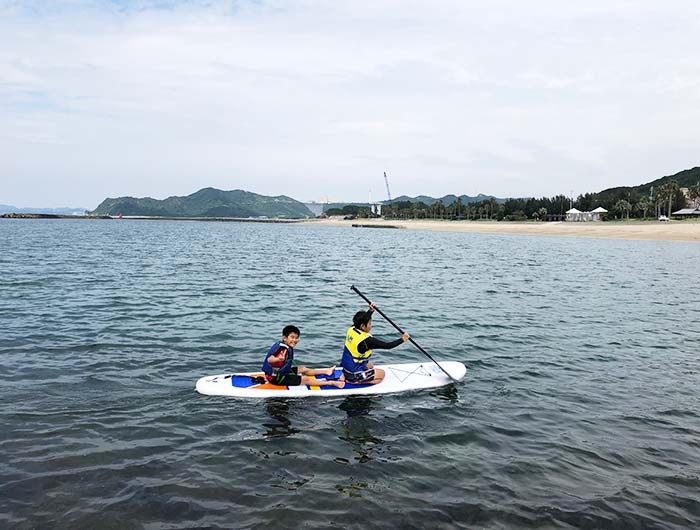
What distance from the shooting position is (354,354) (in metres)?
10.3

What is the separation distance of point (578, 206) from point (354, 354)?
145 m

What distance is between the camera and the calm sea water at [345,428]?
252 inches

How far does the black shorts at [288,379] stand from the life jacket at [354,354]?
1.00 m

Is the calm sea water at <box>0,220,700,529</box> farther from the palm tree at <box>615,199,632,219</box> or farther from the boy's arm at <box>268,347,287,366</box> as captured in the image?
the palm tree at <box>615,199,632,219</box>

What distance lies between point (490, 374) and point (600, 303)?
1195 cm

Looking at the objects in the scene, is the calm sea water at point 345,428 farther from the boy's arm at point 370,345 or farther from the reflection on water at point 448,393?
the boy's arm at point 370,345

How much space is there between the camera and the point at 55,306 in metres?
19.0

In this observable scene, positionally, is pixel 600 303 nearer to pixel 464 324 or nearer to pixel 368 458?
pixel 464 324

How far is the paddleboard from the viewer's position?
10023mm

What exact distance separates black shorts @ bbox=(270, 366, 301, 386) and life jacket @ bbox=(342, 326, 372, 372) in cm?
100

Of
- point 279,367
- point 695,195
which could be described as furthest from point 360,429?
point 695,195

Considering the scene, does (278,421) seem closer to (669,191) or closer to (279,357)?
(279,357)

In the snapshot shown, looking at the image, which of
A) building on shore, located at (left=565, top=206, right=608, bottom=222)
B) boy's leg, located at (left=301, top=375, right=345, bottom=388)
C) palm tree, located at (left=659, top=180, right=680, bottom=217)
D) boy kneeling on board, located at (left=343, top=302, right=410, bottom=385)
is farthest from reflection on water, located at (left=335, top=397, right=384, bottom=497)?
building on shore, located at (left=565, top=206, right=608, bottom=222)

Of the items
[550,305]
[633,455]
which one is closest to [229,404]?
[633,455]
